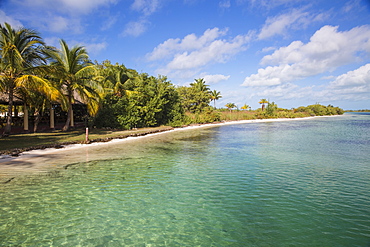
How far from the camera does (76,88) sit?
1892 cm

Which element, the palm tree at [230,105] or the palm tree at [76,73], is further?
the palm tree at [230,105]

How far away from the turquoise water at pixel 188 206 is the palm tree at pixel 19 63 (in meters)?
8.05

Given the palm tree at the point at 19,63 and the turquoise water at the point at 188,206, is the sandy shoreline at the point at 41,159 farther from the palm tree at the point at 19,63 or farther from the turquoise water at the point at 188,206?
the palm tree at the point at 19,63

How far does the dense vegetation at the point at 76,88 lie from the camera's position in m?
14.4

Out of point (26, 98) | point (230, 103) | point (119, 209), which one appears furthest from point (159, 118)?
point (230, 103)

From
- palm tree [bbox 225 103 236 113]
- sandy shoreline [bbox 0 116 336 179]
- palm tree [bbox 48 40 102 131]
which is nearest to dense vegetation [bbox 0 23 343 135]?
palm tree [bbox 48 40 102 131]

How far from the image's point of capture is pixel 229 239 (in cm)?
436

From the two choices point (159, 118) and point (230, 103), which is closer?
point (159, 118)

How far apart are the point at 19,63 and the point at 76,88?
515 cm

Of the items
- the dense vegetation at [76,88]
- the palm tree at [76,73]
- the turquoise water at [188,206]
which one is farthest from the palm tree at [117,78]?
the turquoise water at [188,206]

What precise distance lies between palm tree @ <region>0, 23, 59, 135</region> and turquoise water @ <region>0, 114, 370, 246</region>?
8051 mm

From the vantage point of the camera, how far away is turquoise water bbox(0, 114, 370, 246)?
4418 mm

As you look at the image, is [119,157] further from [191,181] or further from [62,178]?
[191,181]

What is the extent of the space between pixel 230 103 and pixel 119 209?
63.6m
